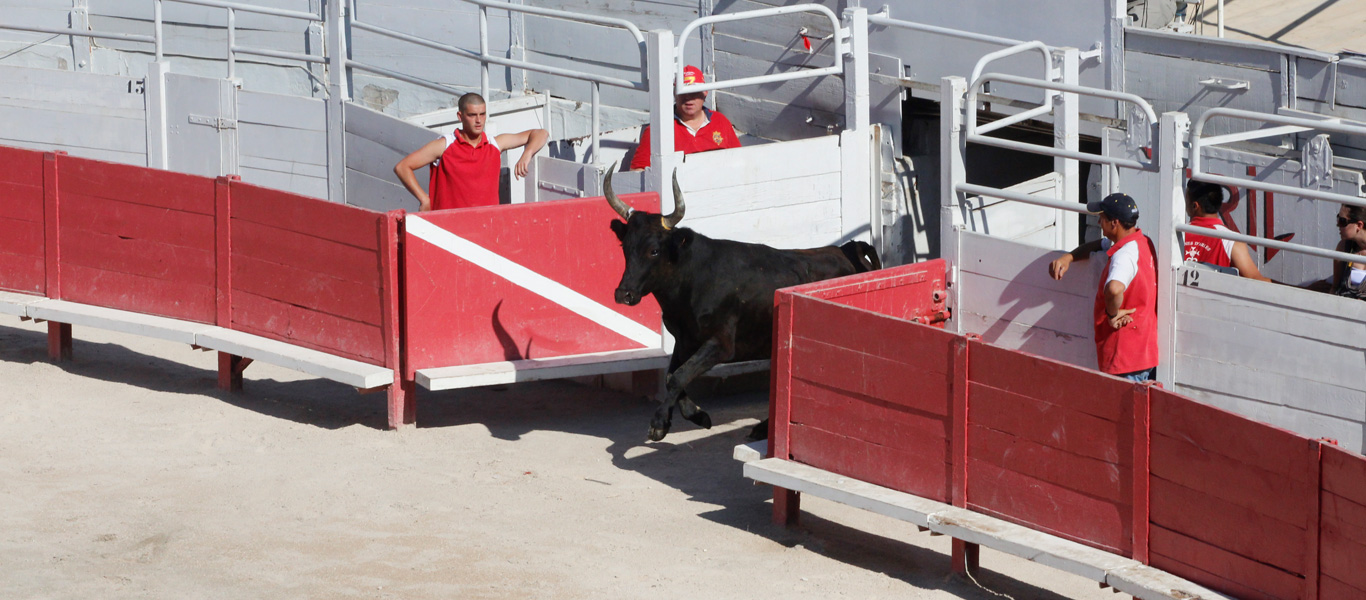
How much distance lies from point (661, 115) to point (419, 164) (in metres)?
1.71

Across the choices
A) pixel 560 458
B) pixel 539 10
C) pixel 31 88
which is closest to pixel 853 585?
pixel 560 458

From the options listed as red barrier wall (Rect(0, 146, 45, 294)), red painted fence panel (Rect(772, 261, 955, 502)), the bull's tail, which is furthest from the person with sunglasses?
red barrier wall (Rect(0, 146, 45, 294))

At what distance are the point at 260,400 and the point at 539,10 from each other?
122 inches

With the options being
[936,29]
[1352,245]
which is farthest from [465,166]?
[1352,245]

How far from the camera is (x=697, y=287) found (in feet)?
28.8

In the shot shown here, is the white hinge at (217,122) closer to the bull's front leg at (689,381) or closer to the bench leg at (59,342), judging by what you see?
the bench leg at (59,342)

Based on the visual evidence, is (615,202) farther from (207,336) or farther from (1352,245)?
→ (1352,245)

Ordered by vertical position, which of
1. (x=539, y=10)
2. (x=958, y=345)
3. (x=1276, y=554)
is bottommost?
(x=1276, y=554)

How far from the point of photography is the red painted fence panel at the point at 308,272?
29.9 ft

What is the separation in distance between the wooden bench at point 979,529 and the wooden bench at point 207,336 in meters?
2.51

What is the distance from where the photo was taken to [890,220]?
36.8ft

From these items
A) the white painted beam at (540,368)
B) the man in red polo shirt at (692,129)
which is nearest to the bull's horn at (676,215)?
the white painted beam at (540,368)

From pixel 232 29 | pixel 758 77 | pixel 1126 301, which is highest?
pixel 232 29

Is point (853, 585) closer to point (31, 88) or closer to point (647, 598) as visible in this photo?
point (647, 598)
